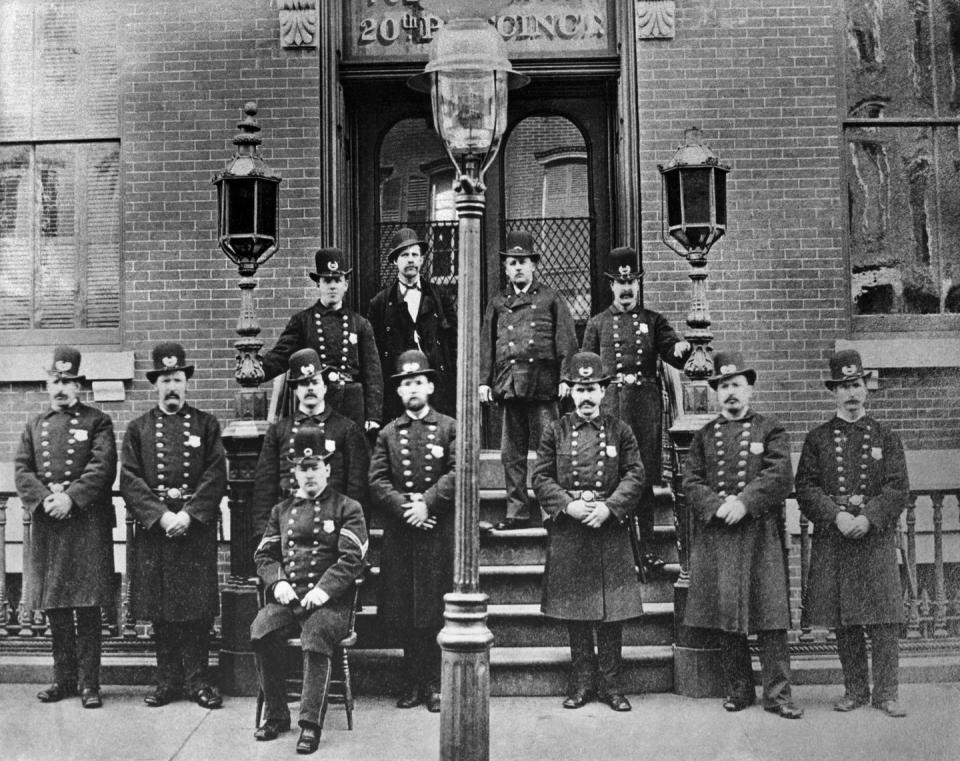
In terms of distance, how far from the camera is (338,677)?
6.13m

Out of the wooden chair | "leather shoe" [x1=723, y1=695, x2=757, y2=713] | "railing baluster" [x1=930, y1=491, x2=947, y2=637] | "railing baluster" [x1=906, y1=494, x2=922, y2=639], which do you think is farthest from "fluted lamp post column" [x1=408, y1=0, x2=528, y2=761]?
"railing baluster" [x1=930, y1=491, x2=947, y2=637]

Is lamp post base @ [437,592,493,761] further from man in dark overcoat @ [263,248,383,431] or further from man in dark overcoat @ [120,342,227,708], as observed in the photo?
man in dark overcoat @ [263,248,383,431]

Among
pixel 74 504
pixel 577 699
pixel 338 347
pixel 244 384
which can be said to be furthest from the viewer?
pixel 338 347

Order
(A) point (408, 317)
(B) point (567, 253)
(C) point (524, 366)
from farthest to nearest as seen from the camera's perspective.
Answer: (B) point (567, 253) < (A) point (408, 317) < (C) point (524, 366)

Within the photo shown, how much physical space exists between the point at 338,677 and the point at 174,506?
58.9 inches

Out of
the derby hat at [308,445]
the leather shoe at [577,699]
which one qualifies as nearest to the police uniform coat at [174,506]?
the derby hat at [308,445]

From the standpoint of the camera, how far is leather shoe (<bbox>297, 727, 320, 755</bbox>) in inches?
218

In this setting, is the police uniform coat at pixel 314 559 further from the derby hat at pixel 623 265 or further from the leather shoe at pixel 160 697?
the derby hat at pixel 623 265

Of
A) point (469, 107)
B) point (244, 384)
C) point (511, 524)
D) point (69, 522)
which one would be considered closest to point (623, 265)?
point (511, 524)

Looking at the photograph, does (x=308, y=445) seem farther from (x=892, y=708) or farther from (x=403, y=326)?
(x=892, y=708)

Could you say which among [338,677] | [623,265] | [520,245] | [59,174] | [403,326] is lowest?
[338,677]

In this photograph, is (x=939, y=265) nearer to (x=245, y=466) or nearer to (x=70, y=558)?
(x=245, y=466)

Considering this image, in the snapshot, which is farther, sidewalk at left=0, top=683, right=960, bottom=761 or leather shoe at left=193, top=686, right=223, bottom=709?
leather shoe at left=193, top=686, right=223, bottom=709

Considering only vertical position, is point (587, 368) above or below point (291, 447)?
above
